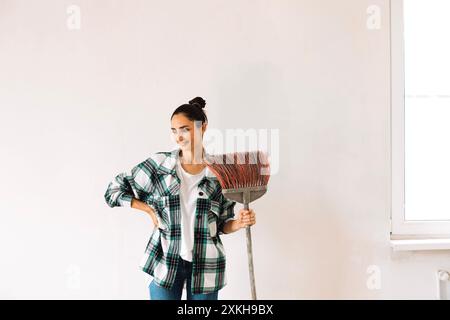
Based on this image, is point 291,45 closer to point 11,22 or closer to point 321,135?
point 321,135

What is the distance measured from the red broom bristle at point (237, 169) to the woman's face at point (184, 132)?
70 mm

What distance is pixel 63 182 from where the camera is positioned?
143cm

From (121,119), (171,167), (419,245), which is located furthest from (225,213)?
(419,245)

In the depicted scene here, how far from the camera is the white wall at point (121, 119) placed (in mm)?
1424

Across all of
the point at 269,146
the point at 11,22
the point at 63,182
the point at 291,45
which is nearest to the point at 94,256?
the point at 63,182

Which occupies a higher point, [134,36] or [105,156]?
[134,36]

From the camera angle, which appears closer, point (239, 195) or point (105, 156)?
point (239, 195)

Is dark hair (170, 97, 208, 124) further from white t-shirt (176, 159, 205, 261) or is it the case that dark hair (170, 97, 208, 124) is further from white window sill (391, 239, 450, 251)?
white window sill (391, 239, 450, 251)

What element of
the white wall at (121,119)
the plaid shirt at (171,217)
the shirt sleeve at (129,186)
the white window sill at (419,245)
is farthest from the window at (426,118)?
the shirt sleeve at (129,186)

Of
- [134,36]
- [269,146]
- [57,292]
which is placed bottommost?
[57,292]

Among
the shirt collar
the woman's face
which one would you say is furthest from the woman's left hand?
the woman's face

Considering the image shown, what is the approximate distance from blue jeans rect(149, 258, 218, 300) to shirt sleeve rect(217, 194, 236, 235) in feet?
0.49

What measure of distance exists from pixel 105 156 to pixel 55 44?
0.45 metres

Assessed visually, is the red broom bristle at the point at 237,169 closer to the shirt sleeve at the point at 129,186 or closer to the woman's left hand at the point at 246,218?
the woman's left hand at the point at 246,218
